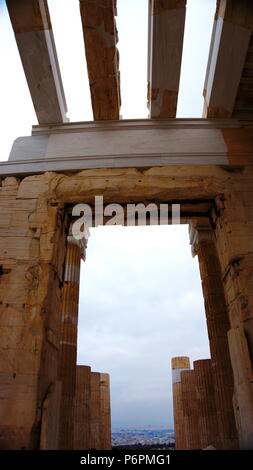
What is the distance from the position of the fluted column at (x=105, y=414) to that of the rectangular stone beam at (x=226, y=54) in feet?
40.4

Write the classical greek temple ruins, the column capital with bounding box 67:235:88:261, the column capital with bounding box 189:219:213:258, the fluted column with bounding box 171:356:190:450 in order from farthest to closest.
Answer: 1. the fluted column with bounding box 171:356:190:450
2. the column capital with bounding box 67:235:88:261
3. the column capital with bounding box 189:219:213:258
4. the classical greek temple ruins

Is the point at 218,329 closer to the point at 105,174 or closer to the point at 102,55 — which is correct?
the point at 105,174

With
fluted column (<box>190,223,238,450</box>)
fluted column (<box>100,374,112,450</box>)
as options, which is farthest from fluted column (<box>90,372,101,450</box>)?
fluted column (<box>190,223,238,450</box>)

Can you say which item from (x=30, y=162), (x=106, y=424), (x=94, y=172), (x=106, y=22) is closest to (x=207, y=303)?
(x=94, y=172)

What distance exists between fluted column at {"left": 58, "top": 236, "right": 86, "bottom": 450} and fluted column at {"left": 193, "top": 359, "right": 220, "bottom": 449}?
3688 mm

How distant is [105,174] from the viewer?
529 cm

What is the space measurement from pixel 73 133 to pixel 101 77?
42.1 inches

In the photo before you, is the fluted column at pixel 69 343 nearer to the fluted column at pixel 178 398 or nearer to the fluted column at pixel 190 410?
the fluted column at pixel 190 410

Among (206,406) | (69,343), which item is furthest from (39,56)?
(206,406)

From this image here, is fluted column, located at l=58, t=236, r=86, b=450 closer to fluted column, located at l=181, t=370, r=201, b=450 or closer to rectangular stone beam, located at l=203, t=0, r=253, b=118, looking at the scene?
fluted column, located at l=181, t=370, r=201, b=450

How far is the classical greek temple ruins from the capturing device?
4.03m

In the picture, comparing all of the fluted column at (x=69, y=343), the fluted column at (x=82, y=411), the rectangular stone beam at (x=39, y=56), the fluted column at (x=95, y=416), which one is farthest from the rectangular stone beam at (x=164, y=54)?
the fluted column at (x=95, y=416)

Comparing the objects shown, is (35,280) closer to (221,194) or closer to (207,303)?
(221,194)

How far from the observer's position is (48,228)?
4.91 m
